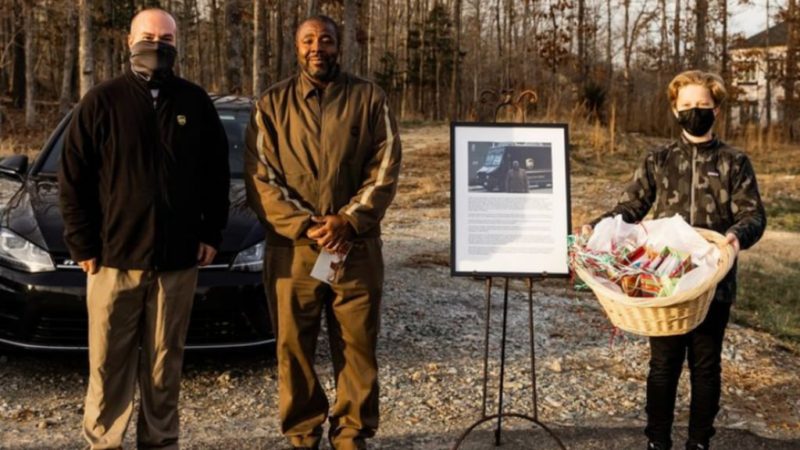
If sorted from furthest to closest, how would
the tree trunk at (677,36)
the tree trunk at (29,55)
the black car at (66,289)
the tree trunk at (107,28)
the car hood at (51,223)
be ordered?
the tree trunk at (677,36) < the tree trunk at (107,28) < the tree trunk at (29,55) < the car hood at (51,223) < the black car at (66,289)

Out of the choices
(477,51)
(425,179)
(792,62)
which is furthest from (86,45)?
(477,51)

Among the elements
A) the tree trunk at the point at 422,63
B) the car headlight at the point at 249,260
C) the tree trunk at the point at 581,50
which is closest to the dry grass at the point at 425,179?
the car headlight at the point at 249,260

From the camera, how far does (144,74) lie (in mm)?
3482

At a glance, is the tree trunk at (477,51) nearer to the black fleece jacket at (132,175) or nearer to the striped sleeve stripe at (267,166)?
the striped sleeve stripe at (267,166)

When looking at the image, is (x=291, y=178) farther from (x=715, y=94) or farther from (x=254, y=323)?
(x=715, y=94)

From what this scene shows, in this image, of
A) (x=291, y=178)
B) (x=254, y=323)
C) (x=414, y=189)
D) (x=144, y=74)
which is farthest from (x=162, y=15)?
(x=414, y=189)

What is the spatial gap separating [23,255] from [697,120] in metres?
3.66

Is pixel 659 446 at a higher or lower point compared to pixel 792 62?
lower

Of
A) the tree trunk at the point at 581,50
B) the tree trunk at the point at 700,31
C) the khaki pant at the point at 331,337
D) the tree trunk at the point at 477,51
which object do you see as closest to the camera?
the khaki pant at the point at 331,337

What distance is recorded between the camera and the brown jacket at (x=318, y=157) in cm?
363

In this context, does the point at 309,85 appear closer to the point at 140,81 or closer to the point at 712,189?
the point at 140,81

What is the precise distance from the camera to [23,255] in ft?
15.0

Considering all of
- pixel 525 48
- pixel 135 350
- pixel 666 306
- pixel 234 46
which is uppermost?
pixel 525 48

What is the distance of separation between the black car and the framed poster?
4.72 ft
